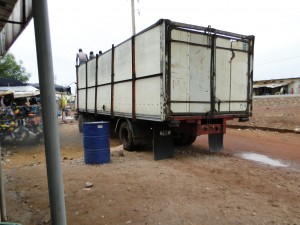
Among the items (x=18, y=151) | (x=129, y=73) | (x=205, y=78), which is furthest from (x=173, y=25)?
(x=18, y=151)

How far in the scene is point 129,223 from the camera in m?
3.91

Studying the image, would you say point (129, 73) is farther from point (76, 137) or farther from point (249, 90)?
point (76, 137)

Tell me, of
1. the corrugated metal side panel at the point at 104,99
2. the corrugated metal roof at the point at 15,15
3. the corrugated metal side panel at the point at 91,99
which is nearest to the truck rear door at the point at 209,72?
the corrugated metal roof at the point at 15,15

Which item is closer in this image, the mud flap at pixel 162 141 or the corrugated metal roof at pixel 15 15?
the corrugated metal roof at pixel 15 15

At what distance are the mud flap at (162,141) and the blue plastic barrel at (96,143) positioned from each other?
121cm

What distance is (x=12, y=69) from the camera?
42.3 metres

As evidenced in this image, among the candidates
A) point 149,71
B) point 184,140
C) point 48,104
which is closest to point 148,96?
point 149,71

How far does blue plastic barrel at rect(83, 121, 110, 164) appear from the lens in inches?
281

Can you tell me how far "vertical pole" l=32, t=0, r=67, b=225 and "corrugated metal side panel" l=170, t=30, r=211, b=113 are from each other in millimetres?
4783

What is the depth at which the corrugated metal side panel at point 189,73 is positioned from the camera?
698 cm

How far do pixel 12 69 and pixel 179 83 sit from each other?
134 feet

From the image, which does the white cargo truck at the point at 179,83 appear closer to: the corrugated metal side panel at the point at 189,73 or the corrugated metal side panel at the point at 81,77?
the corrugated metal side panel at the point at 189,73

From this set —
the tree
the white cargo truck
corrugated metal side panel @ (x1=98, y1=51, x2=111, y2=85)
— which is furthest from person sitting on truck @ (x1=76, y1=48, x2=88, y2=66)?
the tree

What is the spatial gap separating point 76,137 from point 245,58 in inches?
360
